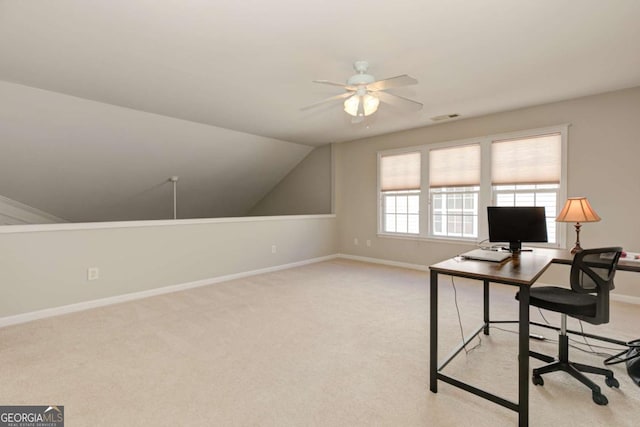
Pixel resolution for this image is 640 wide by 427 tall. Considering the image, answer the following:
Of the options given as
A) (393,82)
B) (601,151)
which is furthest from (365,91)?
(601,151)

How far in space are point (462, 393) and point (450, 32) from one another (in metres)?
2.50

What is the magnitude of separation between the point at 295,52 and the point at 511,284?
232 centimetres

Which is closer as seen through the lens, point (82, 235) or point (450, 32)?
point (450, 32)

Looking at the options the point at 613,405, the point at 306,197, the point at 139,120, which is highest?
the point at 139,120

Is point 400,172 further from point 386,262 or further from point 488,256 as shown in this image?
point 488,256

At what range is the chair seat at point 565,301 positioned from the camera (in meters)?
1.92

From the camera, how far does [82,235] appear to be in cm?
345

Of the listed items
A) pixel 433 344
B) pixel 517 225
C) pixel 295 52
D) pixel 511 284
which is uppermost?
pixel 295 52

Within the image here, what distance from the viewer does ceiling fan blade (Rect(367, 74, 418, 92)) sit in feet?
7.75

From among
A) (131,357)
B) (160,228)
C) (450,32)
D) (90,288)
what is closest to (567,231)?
(450,32)

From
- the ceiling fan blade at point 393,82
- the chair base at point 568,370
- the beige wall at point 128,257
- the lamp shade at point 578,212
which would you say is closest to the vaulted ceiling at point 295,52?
the ceiling fan blade at point 393,82

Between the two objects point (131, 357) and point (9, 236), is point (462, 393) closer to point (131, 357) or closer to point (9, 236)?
point (131, 357)

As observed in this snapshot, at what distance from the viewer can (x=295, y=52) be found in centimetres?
260

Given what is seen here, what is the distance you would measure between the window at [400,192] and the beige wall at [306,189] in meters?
1.29
